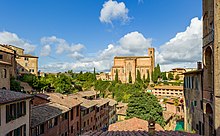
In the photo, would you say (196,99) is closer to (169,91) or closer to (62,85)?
(62,85)

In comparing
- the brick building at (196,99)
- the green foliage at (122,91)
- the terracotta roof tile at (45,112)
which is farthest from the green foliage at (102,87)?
the brick building at (196,99)

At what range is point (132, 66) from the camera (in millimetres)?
100000

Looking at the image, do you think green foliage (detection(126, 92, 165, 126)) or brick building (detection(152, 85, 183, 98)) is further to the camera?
brick building (detection(152, 85, 183, 98))

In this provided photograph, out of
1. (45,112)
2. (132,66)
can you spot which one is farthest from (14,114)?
(132,66)

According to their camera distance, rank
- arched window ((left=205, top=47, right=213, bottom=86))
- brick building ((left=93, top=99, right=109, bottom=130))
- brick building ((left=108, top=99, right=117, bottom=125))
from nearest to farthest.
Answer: arched window ((left=205, top=47, right=213, bottom=86)) < brick building ((left=93, top=99, right=109, bottom=130)) < brick building ((left=108, top=99, right=117, bottom=125))

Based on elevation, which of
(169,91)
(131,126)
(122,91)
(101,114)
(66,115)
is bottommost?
(101,114)

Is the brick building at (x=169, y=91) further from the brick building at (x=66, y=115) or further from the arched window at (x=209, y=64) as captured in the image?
the arched window at (x=209, y=64)

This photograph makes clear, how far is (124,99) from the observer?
63.1 m

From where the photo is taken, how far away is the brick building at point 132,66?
100000mm

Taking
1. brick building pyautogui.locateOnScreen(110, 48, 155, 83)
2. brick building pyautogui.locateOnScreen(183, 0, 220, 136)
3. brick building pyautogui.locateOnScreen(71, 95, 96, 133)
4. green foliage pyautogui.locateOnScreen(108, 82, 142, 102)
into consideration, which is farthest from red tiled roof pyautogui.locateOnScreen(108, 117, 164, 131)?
brick building pyautogui.locateOnScreen(110, 48, 155, 83)

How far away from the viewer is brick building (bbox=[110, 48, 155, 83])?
100m

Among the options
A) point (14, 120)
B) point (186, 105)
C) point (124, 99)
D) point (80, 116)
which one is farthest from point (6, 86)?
point (124, 99)

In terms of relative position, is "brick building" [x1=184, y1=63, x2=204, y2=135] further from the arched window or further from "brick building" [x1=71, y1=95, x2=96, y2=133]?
"brick building" [x1=71, y1=95, x2=96, y2=133]

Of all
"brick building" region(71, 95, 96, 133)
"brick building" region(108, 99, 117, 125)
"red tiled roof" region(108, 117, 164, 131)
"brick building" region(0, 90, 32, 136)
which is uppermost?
"brick building" region(0, 90, 32, 136)
